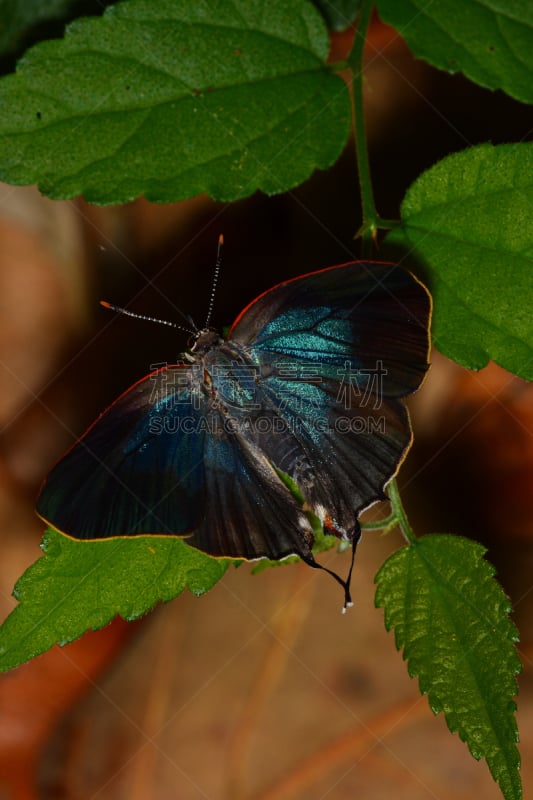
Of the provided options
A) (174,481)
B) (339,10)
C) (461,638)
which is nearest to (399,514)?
(461,638)

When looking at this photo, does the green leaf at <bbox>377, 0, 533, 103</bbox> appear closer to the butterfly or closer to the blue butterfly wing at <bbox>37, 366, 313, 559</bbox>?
the butterfly

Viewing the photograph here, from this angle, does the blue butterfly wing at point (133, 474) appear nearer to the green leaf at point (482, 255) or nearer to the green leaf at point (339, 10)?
the green leaf at point (482, 255)

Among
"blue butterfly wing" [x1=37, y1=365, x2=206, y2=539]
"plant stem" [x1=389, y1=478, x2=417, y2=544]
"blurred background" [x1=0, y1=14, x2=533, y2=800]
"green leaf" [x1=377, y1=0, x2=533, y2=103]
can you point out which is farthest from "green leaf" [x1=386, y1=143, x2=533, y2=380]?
"blurred background" [x1=0, y1=14, x2=533, y2=800]

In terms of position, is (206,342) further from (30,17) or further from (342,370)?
(30,17)

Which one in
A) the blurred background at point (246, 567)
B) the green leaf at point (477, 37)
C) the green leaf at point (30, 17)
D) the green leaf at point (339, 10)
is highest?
the green leaf at point (30, 17)

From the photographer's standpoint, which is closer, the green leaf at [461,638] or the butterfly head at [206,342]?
the green leaf at [461,638]

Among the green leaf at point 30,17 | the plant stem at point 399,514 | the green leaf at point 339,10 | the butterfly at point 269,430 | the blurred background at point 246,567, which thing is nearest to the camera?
the butterfly at point 269,430

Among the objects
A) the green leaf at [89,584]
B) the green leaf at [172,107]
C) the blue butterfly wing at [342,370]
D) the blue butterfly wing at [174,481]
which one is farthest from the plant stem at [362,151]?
the green leaf at [89,584]
